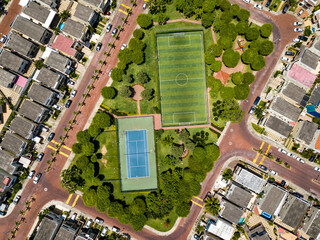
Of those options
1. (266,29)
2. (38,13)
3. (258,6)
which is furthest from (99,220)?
(258,6)

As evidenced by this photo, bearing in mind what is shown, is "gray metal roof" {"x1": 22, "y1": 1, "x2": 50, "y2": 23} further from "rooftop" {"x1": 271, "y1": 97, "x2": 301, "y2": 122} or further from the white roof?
the white roof

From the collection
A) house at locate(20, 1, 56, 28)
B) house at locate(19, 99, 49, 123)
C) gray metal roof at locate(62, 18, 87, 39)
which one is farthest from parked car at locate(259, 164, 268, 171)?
house at locate(20, 1, 56, 28)

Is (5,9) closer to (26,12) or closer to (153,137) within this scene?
(26,12)

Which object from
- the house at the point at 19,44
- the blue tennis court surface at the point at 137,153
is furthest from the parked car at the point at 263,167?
the house at the point at 19,44

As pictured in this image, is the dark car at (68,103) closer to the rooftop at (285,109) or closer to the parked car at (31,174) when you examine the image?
the parked car at (31,174)

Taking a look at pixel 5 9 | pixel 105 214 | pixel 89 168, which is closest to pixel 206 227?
pixel 105 214
